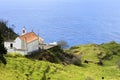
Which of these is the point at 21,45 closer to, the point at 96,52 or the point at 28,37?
the point at 28,37

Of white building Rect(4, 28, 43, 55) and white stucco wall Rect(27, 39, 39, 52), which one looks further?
white stucco wall Rect(27, 39, 39, 52)

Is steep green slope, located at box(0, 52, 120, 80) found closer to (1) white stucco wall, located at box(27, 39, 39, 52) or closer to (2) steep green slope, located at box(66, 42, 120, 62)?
(1) white stucco wall, located at box(27, 39, 39, 52)

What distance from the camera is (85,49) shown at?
446ft

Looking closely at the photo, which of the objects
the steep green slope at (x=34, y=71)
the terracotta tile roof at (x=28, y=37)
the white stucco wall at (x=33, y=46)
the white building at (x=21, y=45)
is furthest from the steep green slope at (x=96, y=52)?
the steep green slope at (x=34, y=71)

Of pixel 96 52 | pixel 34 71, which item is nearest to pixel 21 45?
pixel 34 71

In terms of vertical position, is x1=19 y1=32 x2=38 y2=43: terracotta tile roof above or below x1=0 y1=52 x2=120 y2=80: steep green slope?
above

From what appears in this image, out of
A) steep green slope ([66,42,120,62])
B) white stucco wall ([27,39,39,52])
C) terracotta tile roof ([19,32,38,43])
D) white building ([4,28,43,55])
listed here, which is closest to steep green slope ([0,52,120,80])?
white building ([4,28,43,55])

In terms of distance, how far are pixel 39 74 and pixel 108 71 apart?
1180 inches

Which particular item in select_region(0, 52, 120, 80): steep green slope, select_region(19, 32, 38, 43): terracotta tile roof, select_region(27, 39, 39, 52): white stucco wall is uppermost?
select_region(19, 32, 38, 43): terracotta tile roof

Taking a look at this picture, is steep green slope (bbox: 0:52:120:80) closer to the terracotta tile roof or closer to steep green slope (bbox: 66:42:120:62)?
the terracotta tile roof

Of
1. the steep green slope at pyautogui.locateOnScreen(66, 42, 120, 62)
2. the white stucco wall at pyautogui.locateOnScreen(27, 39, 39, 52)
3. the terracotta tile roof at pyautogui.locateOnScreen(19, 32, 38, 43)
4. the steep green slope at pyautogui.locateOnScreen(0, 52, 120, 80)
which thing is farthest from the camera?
the steep green slope at pyautogui.locateOnScreen(66, 42, 120, 62)

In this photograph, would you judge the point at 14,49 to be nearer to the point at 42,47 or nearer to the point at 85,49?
the point at 42,47

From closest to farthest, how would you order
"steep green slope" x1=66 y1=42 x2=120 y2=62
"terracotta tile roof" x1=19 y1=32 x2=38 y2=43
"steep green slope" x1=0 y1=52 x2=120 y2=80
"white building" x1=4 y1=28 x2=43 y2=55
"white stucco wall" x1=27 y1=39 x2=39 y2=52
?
"steep green slope" x1=0 y1=52 x2=120 y2=80 < "white building" x1=4 y1=28 x2=43 y2=55 < "terracotta tile roof" x1=19 y1=32 x2=38 y2=43 < "white stucco wall" x1=27 y1=39 x2=39 y2=52 < "steep green slope" x1=66 y1=42 x2=120 y2=62

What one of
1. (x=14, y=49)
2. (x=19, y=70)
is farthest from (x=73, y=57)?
(x=19, y=70)
